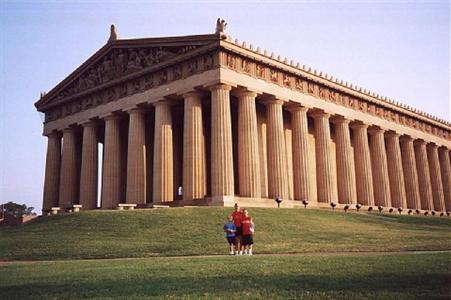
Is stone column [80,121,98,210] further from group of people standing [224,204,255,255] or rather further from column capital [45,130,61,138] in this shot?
group of people standing [224,204,255,255]

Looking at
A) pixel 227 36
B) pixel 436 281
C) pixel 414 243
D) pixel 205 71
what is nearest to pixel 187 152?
pixel 205 71

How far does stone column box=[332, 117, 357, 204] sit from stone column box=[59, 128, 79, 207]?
33.7 meters

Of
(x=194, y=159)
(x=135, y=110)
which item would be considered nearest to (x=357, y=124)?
(x=194, y=159)

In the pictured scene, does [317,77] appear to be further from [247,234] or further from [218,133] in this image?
[247,234]

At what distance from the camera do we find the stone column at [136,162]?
52.8 metres

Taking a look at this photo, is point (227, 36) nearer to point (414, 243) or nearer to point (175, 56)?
point (175, 56)

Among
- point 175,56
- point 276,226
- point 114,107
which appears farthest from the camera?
point 114,107

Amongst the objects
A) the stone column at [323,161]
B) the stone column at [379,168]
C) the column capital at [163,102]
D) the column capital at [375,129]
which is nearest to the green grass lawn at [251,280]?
the column capital at [163,102]

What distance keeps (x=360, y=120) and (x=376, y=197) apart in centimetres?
1058

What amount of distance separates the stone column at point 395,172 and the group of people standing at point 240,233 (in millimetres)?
49927

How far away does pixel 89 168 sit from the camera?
197ft

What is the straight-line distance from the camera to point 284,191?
1964 inches

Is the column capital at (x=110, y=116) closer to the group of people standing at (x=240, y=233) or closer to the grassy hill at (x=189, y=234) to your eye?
the grassy hill at (x=189, y=234)

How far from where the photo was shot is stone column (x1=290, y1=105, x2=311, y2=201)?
2110 inches
